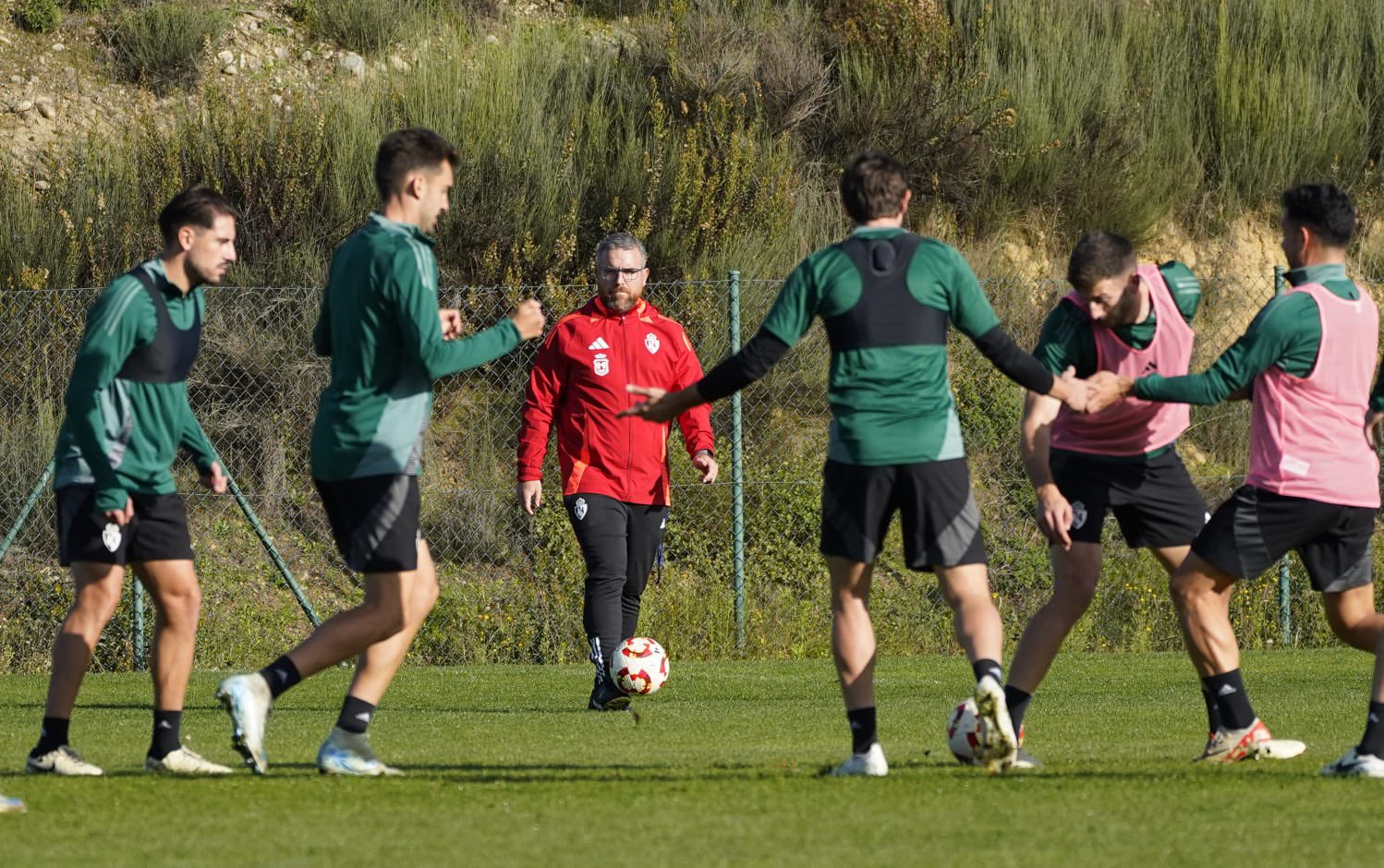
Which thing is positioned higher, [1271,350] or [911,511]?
[1271,350]

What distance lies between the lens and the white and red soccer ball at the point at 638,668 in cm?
884

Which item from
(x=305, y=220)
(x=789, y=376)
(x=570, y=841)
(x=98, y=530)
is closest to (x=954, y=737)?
(x=570, y=841)

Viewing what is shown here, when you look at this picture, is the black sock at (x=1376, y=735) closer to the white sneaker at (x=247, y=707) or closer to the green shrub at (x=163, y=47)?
the white sneaker at (x=247, y=707)

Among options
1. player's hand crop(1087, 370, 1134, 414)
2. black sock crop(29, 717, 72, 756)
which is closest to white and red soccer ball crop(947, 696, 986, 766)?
player's hand crop(1087, 370, 1134, 414)

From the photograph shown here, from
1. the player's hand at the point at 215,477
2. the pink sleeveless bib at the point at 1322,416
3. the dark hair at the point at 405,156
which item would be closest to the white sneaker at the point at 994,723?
the pink sleeveless bib at the point at 1322,416

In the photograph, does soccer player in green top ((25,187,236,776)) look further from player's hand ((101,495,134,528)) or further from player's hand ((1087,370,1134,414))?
player's hand ((1087,370,1134,414))

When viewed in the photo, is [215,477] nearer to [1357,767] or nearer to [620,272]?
[620,272]

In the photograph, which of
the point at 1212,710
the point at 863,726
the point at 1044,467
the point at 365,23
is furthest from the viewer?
the point at 365,23

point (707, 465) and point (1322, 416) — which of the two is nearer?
point (1322, 416)

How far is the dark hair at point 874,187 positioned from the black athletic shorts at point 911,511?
82cm

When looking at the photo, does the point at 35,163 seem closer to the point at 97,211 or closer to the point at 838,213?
the point at 97,211

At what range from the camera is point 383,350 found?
19.6ft

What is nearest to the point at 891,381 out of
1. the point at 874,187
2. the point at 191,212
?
the point at 874,187

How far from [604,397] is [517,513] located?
19.4 feet
